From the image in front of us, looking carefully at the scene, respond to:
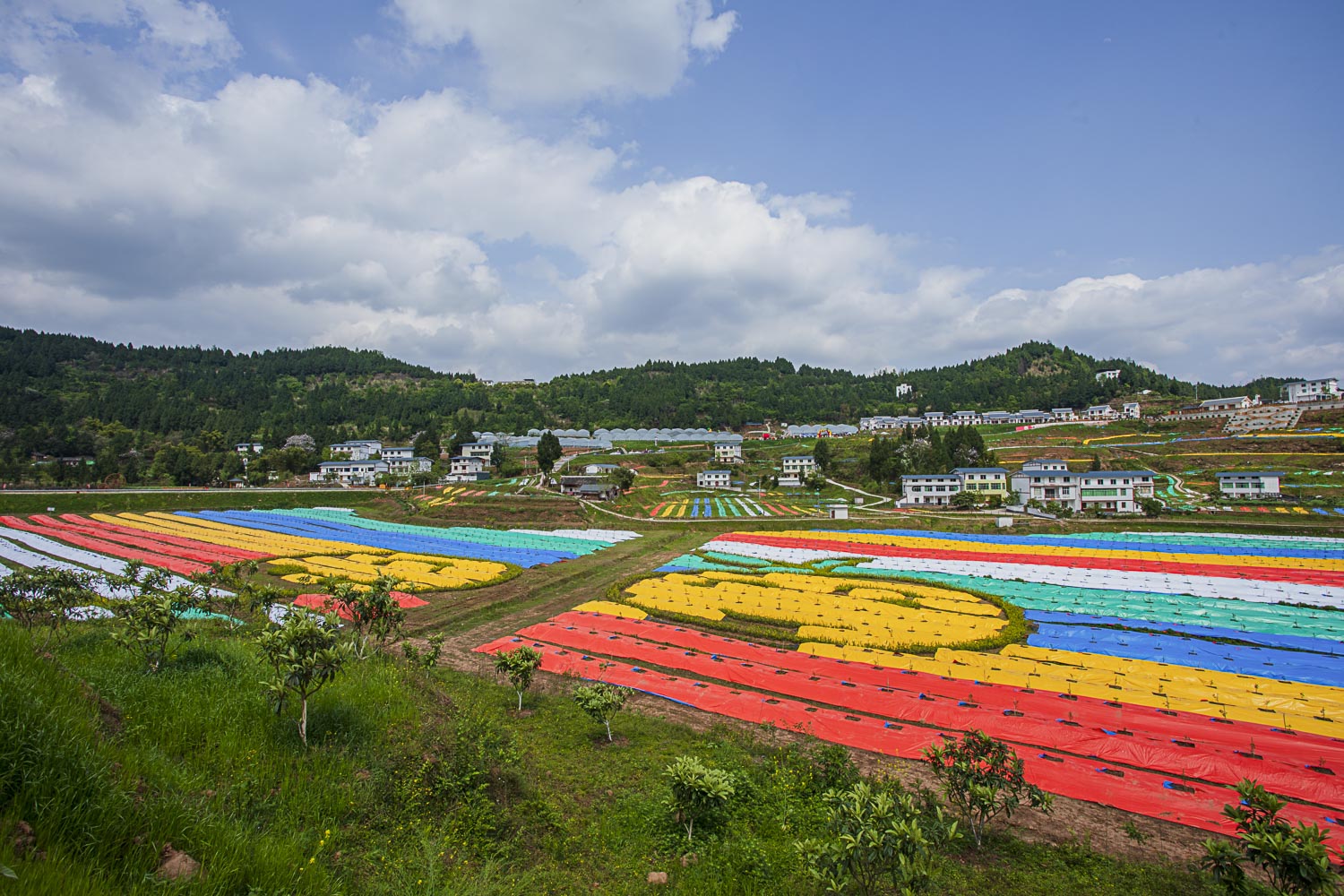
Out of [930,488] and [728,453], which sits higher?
[728,453]

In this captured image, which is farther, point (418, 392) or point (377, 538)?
point (418, 392)

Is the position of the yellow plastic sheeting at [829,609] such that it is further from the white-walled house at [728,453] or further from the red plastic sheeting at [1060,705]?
the white-walled house at [728,453]

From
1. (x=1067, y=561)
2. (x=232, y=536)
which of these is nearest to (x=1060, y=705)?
(x=1067, y=561)

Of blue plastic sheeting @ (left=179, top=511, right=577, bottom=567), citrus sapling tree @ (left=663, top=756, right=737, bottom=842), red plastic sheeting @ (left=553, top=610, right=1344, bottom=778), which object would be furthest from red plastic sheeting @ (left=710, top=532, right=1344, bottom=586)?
citrus sapling tree @ (left=663, top=756, right=737, bottom=842)

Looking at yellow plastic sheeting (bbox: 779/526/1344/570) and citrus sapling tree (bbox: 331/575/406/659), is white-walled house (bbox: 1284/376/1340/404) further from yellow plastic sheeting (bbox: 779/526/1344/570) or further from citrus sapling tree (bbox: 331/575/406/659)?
citrus sapling tree (bbox: 331/575/406/659)

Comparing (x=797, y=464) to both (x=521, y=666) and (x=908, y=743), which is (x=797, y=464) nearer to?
(x=908, y=743)

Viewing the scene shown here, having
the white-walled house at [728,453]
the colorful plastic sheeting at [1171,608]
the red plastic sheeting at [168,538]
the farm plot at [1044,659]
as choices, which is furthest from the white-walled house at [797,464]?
the red plastic sheeting at [168,538]
